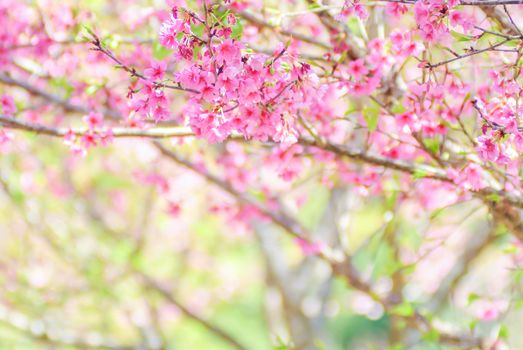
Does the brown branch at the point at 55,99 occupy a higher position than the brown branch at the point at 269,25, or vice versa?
the brown branch at the point at 55,99

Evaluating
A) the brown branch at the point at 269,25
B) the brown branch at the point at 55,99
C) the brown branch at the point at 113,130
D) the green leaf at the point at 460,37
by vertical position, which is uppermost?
the brown branch at the point at 55,99

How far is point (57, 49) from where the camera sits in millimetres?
4715

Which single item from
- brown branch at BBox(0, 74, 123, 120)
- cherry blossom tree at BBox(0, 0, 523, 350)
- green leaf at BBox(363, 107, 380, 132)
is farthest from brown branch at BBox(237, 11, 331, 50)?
brown branch at BBox(0, 74, 123, 120)

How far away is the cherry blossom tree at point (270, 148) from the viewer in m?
2.44

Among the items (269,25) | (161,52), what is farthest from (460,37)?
(161,52)

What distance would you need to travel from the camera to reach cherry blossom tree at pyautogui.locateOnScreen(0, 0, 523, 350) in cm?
244

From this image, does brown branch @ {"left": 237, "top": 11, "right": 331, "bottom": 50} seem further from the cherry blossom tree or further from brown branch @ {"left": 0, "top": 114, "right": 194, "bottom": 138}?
brown branch @ {"left": 0, "top": 114, "right": 194, "bottom": 138}

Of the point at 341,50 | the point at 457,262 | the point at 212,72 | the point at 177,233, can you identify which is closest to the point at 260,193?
the point at 341,50

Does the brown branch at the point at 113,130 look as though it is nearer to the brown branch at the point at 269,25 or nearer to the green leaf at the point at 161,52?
the green leaf at the point at 161,52

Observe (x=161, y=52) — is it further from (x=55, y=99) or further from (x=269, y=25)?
(x=55, y=99)

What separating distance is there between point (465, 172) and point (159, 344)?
4076 mm

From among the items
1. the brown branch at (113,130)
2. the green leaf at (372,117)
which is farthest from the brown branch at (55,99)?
the green leaf at (372,117)

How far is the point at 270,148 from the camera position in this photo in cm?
400

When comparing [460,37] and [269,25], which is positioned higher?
[269,25]
